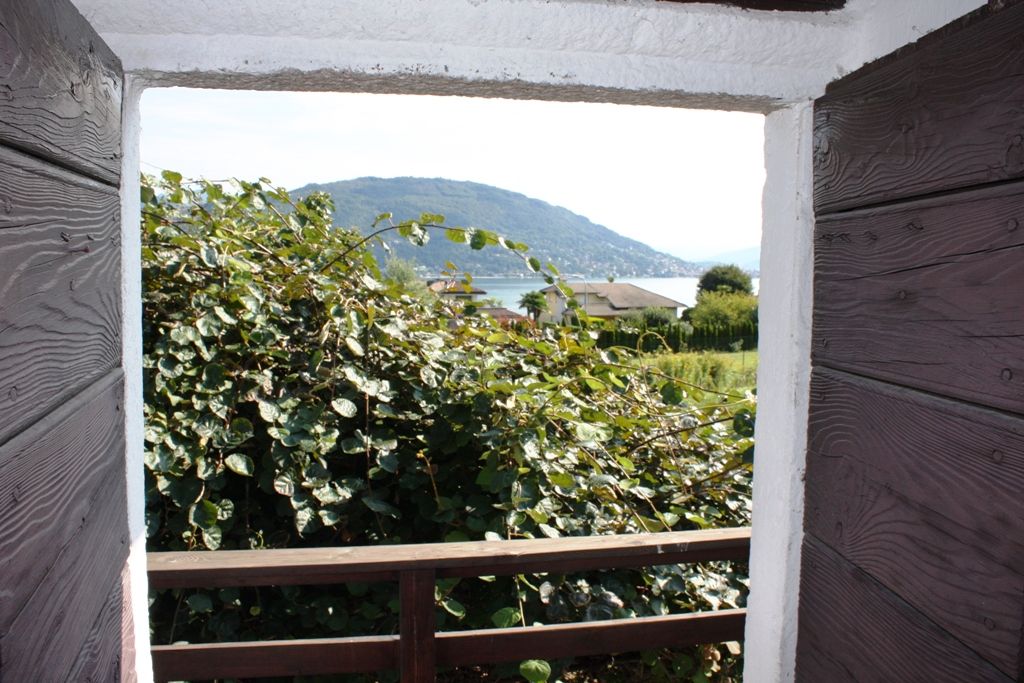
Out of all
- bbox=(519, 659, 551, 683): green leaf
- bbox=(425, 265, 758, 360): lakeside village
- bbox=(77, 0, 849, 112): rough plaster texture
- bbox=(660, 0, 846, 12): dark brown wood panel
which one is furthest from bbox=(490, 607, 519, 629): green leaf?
bbox=(425, 265, 758, 360): lakeside village

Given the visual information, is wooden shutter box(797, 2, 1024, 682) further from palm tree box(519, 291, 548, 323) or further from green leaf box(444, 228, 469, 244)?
palm tree box(519, 291, 548, 323)

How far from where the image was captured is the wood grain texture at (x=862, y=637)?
89cm

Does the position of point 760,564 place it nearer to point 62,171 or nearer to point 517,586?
point 517,586

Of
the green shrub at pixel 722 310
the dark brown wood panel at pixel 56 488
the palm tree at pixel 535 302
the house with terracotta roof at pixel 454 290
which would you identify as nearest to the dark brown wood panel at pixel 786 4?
the dark brown wood panel at pixel 56 488

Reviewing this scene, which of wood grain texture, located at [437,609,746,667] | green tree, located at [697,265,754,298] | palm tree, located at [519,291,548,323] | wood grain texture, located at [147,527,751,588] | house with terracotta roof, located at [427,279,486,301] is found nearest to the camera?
wood grain texture, located at [147,527,751,588]

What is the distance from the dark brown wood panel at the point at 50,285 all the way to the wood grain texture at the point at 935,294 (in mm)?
981

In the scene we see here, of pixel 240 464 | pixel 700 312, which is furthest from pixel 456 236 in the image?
pixel 700 312

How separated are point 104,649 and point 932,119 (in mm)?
1258

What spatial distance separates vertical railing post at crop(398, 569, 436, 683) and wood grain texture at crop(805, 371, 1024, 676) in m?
0.80

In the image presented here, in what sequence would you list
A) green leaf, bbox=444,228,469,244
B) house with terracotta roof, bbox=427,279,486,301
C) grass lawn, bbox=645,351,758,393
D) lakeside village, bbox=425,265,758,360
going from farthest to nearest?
lakeside village, bbox=425,265,758,360 < grass lawn, bbox=645,351,758,393 < house with terracotta roof, bbox=427,279,486,301 < green leaf, bbox=444,228,469,244

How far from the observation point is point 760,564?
1357 mm

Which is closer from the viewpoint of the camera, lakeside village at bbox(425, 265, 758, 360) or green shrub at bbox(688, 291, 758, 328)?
lakeside village at bbox(425, 265, 758, 360)

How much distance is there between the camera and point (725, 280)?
52219mm

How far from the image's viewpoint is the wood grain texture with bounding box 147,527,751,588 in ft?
4.88
